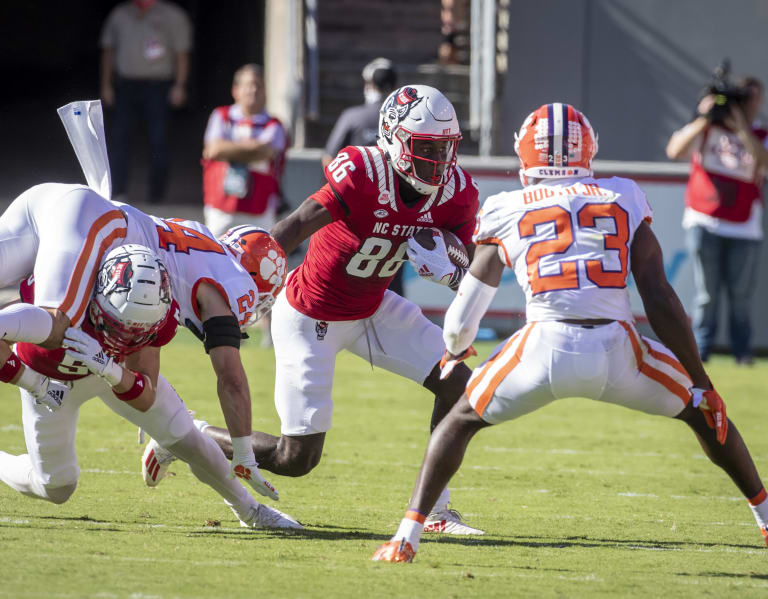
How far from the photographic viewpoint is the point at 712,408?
442 centimetres

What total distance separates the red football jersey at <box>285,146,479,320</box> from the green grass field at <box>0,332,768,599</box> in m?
0.93

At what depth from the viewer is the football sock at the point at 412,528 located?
4336mm

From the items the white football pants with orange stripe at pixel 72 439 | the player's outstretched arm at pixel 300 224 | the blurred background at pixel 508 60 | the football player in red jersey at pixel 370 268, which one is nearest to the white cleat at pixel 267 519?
the white football pants with orange stripe at pixel 72 439

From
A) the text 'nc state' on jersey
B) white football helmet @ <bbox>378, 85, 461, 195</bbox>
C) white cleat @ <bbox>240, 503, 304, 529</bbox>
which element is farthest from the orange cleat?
white football helmet @ <bbox>378, 85, 461, 195</bbox>

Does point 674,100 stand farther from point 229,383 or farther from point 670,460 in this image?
point 229,383

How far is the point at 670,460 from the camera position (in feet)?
22.9

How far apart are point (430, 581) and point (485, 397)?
674 mm

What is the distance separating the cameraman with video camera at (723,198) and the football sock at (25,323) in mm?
7048

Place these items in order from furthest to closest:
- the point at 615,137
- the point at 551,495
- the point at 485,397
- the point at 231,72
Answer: the point at 231,72
the point at 615,137
the point at 551,495
the point at 485,397

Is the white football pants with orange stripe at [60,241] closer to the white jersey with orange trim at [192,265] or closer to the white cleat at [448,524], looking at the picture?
the white jersey with orange trim at [192,265]

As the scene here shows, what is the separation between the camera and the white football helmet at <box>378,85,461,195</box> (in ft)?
17.1

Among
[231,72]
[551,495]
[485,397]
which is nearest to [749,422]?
[551,495]

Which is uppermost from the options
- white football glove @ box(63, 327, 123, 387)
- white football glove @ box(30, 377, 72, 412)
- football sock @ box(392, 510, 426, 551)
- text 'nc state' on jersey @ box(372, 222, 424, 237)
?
text 'nc state' on jersey @ box(372, 222, 424, 237)

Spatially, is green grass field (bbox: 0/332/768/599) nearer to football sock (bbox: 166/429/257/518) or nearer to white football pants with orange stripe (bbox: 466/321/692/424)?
football sock (bbox: 166/429/257/518)
